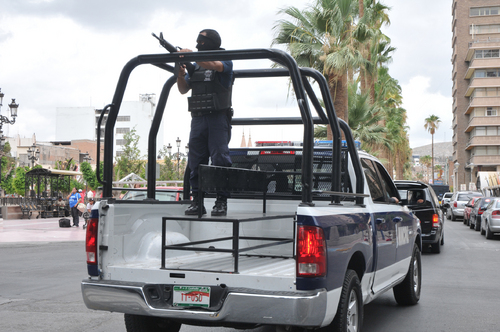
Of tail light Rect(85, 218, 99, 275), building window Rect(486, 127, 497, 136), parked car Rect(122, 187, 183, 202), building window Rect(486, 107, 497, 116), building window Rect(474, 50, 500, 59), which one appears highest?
building window Rect(474, 50, 500, 59)

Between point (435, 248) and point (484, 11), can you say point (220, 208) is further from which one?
point (484, 11)

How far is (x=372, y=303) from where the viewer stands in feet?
25.0

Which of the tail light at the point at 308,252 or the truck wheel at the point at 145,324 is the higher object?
the tail light at the point at 308,252

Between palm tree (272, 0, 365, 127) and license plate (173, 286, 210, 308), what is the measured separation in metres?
16.5

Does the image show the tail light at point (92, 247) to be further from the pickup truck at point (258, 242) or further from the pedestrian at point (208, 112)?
the pedestrian at point (208, 112)

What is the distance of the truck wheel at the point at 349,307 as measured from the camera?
4270 mm

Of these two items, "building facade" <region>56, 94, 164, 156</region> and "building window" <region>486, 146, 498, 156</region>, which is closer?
"building window" <region>486, 146, 498, 156</region>

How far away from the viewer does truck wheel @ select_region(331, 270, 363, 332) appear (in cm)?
427

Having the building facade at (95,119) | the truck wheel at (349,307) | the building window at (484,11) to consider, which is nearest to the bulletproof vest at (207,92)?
the truck wheel at (349,307)

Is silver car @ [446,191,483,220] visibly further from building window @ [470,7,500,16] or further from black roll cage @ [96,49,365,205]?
building window @ [470,7,500,16]

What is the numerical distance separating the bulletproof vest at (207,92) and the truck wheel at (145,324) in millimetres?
1929

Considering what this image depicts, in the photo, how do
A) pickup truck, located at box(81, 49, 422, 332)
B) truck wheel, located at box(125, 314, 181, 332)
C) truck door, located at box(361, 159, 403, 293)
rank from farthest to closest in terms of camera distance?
truck door, located at box(361, 159, 403, 293)
truck wheel, located at box(125, 314, 181, 332)
pickup truck, located at box(81, 49, 422, 332)

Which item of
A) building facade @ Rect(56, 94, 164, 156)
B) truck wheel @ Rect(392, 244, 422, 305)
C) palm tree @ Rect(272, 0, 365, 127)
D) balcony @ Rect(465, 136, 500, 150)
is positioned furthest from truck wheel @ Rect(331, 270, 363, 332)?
building facade @ Rect(56, 94, 164, 156)

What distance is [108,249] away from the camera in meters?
4.45
